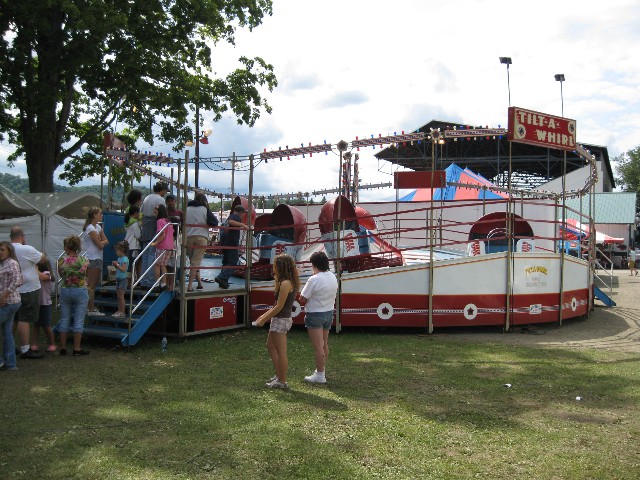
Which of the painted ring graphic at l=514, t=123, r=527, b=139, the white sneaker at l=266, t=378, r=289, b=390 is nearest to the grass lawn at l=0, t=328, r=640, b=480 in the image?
the white sneaker at l=266, t=378, r=289, b=390

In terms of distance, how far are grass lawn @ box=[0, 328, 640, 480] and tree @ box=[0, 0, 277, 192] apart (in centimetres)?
970

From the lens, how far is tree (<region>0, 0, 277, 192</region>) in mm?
15758

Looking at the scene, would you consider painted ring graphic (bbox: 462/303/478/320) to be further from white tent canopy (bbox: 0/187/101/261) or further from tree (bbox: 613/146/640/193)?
tree (bbox: 613/146/640/193)

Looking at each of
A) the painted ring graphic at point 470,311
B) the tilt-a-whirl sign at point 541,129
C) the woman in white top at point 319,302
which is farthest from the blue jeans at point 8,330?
the tilt-a-whirl sign at point 541,129

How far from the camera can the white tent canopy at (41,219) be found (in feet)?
52.6

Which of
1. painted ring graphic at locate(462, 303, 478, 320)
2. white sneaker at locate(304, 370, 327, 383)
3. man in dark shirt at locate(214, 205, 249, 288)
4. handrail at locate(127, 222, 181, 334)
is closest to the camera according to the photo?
white sneaker at locate(304, 370, 327, 383)

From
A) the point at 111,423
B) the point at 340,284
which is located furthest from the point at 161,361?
the point at 340,284

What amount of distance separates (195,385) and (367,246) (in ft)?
19.8

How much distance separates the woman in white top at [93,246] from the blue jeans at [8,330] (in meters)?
1.90

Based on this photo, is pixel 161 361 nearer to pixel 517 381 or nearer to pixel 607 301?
pixel 517 381

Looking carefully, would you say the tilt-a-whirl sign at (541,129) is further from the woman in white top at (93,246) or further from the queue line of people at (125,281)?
the woman in white top at (93,246)

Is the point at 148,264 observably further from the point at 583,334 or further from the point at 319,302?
the point at 583,334

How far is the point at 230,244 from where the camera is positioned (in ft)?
39.1

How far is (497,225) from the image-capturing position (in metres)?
15.1
